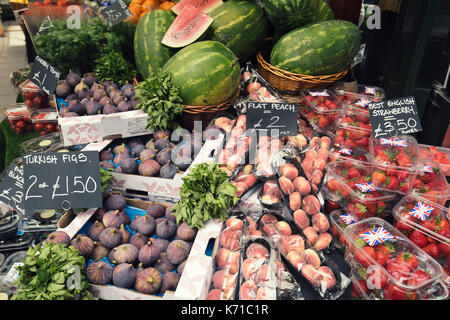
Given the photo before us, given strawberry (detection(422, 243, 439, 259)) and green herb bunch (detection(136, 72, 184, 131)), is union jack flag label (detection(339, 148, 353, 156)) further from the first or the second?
green herb bunch (detection(136, 72, 184, 131))

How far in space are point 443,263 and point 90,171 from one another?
1.33m

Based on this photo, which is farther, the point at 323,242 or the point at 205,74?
the point at 205,74

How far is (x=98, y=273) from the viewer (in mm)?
1118

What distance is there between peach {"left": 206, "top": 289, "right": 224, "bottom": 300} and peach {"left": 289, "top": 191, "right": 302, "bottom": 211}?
425 mm

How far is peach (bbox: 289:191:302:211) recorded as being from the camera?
1.25 metres

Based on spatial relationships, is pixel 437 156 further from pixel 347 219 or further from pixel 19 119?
pixel 19 119

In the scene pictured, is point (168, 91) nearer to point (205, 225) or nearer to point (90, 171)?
point (90, 171)

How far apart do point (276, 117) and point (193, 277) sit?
2.57ft

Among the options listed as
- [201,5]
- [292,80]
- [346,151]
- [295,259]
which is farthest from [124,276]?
[201,5]

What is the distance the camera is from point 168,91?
1801 millimetres

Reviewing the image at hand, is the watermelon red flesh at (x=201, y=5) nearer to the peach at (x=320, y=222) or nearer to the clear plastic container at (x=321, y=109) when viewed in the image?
the clear plastic container at (x=321, y=109)

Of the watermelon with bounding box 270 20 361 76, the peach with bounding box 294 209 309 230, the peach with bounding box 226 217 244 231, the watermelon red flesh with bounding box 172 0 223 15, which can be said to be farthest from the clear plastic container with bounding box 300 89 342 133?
the watermelon red flesh with bounding box 172 0 223 15
